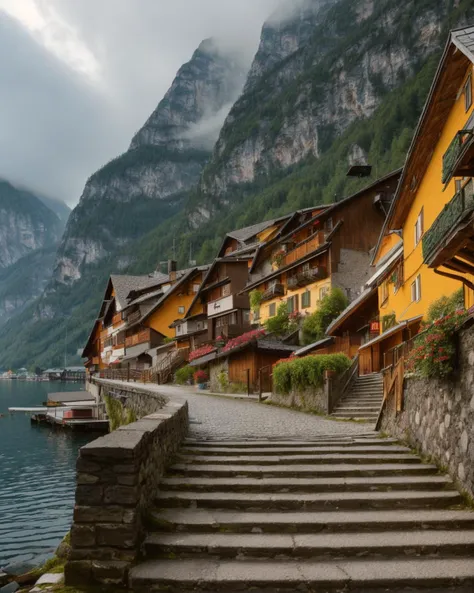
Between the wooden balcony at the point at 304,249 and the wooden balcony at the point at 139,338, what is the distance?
2702 cm

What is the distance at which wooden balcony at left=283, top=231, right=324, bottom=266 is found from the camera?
4188 centimetres

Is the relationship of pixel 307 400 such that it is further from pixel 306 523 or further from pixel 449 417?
pixel 306 523

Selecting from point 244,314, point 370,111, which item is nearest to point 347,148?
point 370,111

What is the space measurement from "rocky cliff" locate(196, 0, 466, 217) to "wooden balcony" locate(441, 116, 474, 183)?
106m

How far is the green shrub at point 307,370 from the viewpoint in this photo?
22.3 metres

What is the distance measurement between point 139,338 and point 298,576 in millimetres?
65422

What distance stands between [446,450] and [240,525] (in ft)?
11.9

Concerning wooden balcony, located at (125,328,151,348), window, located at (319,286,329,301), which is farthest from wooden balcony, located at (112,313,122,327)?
window, located at (319,286,329,301)

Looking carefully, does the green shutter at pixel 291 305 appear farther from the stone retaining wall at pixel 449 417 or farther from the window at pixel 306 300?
the stone retaining wall at pixel 449 417

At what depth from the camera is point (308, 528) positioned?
7.38 m

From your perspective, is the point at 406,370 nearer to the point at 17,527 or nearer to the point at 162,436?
the point at 162,436

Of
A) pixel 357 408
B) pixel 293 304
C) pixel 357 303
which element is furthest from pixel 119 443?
pixel 293 304

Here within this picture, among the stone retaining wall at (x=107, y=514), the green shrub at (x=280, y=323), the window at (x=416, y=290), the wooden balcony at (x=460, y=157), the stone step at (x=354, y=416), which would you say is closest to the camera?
the stone retaining wall at (x=107, y=514)

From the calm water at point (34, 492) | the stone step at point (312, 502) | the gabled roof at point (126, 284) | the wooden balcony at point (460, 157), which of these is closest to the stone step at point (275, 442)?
the stone step at point (312, 502)
